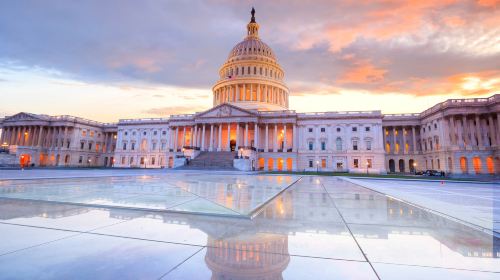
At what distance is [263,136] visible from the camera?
230 ft

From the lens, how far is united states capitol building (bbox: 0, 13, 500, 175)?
178ft

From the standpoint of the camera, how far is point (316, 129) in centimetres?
6756

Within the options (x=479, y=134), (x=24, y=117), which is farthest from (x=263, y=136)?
(x=24, y=117)

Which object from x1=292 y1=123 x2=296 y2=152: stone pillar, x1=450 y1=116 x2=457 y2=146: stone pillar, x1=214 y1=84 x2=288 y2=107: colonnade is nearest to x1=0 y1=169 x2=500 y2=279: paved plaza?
x1=292 y1=123 x2=296 y2=152: stone pillar

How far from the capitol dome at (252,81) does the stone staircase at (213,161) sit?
24192 millimetres

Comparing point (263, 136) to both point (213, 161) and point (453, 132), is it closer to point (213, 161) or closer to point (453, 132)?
point (213, 161)

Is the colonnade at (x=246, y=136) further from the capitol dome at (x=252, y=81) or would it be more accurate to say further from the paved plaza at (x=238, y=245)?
the paved plaza at (x=238, y=245)

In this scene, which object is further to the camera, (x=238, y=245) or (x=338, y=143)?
(x=338, y=143)

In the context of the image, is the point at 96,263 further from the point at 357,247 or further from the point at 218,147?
the point at 218,147

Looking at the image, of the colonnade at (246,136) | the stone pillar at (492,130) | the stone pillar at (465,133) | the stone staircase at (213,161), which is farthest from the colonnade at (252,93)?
the stone pillar at (492,130)

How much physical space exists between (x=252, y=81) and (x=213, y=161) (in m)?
37.6

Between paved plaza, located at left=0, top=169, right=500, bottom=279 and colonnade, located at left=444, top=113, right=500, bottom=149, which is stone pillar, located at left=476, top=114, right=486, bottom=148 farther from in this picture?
paved plaza, located at left=0, top=169, right=500, bottom=279

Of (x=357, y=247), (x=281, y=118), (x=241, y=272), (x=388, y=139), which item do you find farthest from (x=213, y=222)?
(x=388, y=139)

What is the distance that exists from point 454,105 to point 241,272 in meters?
69.5
